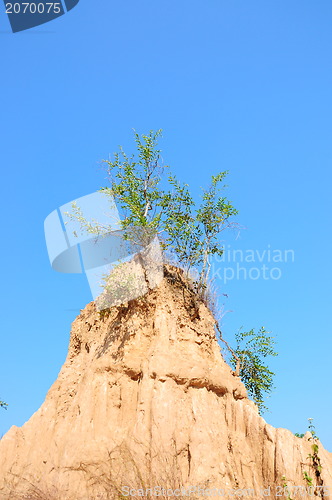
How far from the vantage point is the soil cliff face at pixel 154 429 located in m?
10.2

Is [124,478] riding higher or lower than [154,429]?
lower

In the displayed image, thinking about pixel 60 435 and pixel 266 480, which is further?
pixel 60 435

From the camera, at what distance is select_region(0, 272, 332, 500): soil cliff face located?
1021 cm

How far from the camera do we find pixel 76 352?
50.6ft

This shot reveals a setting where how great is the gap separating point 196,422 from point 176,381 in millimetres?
1148

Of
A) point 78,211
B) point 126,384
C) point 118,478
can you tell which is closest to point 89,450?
→ point 118,478

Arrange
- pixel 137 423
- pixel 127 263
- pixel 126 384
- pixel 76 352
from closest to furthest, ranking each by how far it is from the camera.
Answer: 1. pixel 137 423
2. pixel 126 384
3. pixel 127 263
4. pixel 76 352

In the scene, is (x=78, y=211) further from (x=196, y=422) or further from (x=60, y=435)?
(x=196, y=422)

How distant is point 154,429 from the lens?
421 inches

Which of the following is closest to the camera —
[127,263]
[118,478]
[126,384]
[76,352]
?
[118,478]

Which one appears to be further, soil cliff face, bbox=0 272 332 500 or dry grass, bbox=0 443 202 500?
soil cliff face, bbox=0 272 332 500

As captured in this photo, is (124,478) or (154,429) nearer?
(124,478)

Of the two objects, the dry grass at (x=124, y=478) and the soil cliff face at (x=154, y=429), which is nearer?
the dry grass at (x=124, y=478)

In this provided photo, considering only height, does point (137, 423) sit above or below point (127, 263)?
below
